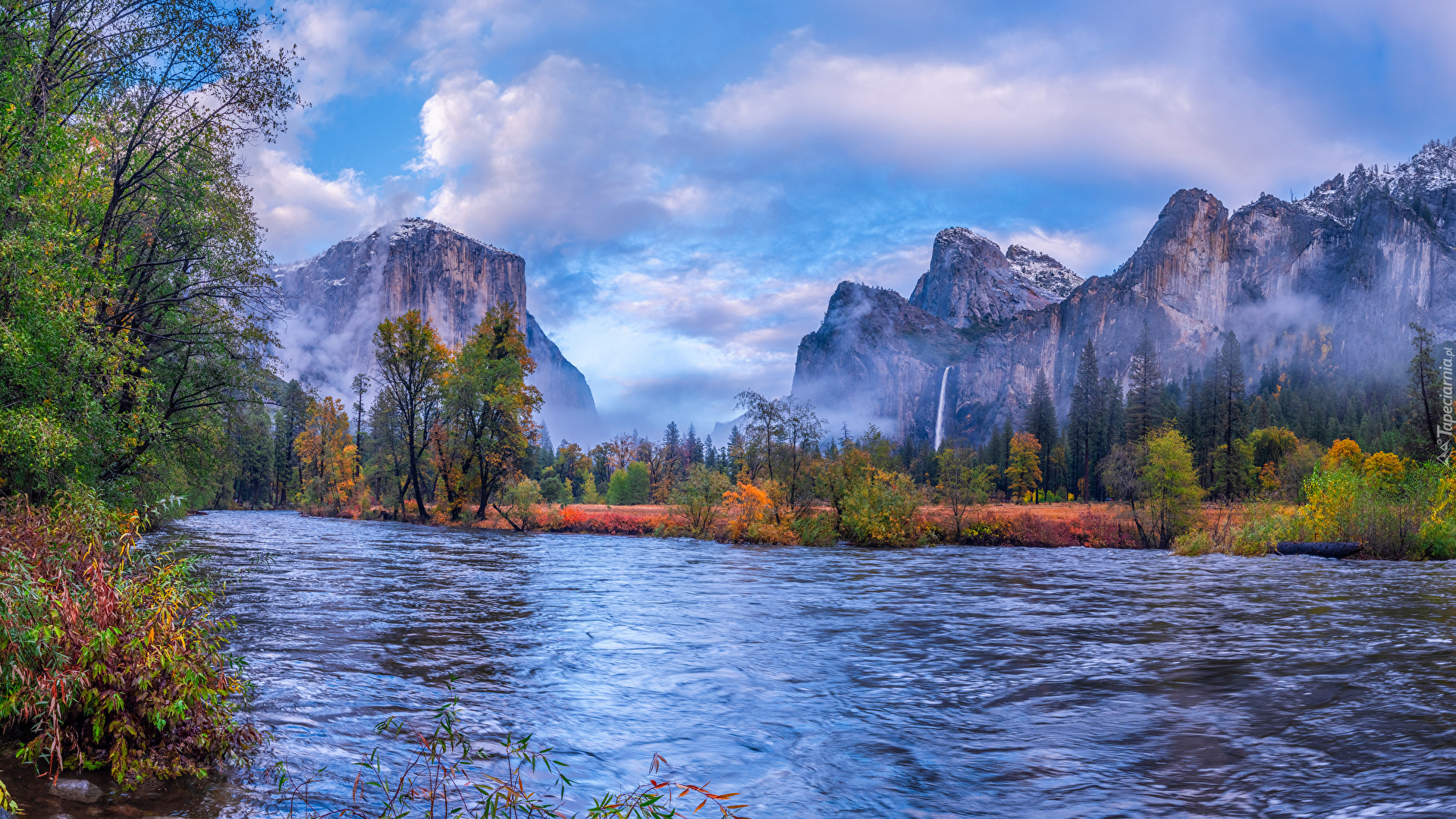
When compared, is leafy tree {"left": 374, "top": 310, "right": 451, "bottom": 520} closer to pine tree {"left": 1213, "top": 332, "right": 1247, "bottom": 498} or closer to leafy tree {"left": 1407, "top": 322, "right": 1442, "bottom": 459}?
leafy tree {"left": 1407, "top": 322, "right": 1442, "bottom": 459}

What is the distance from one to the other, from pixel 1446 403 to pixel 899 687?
58.2 m

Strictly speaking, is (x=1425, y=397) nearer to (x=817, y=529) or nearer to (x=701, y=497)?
(x=817, y=529)

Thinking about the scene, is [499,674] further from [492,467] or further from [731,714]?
[492,467]

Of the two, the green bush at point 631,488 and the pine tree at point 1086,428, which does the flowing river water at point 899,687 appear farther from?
the pine tree at point 1086,428

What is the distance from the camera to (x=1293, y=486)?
70062 mm

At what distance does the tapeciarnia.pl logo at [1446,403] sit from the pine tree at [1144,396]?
34859mm

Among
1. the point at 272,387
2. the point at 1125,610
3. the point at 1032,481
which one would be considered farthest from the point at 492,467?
the point at 1032,481

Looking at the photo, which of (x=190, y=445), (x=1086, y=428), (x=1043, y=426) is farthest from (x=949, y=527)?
(x=1043, y=426)

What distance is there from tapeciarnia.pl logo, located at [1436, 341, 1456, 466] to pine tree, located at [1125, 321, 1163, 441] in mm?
34859

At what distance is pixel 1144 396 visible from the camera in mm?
99812

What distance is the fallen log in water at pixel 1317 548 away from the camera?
29484mm

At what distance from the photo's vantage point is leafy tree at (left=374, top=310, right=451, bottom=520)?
172 ft

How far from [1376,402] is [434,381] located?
15880 centimetres

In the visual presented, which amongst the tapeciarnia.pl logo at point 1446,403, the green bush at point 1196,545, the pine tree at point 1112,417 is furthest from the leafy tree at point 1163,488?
the pine tree at point 1112,417
